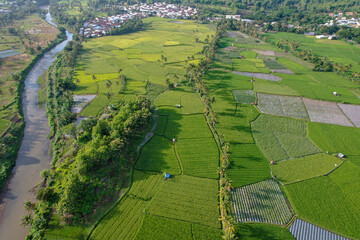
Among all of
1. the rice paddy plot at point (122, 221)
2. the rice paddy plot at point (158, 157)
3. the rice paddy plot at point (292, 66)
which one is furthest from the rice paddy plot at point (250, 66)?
the rice paddy plot at point (122, 221)

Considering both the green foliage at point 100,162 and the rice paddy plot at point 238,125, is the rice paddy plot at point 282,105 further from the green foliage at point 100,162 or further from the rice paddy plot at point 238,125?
the green foliage at point 100,162

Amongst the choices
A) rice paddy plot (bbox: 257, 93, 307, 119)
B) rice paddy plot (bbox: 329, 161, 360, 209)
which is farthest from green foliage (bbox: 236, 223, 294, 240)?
rice paddy plot (bbox: 257, 93, 307, 119)

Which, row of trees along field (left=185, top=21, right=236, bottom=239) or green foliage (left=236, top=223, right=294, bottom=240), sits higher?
row of trees along field (left=185, top=21, right=236, bottom=239)

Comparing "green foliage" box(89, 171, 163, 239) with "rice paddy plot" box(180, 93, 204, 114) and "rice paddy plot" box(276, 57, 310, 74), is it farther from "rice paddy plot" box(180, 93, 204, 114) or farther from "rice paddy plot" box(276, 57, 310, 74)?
"rice paddy plot" box(276, 57, 310, 74)

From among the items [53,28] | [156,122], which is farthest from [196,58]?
[53,28]

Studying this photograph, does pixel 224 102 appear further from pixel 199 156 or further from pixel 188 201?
pixel 188 201
